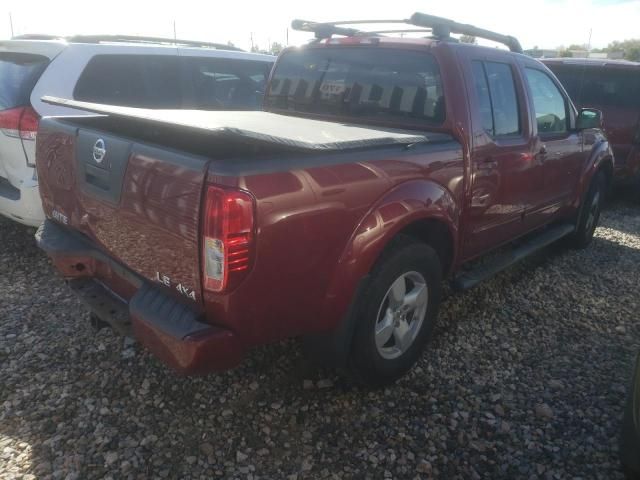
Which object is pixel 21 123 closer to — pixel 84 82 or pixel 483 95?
pixel 84 82

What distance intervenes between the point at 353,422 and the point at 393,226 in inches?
39.8

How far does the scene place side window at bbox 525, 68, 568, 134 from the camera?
3.96 meters

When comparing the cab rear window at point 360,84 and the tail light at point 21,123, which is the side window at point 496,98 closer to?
the cab rear window at point 360,84

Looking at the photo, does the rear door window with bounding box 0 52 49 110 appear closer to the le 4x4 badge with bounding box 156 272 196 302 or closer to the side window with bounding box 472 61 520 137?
the le 4x4 badge with bounding box 156 272 196 302

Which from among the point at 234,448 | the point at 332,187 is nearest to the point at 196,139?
the point at 332,187

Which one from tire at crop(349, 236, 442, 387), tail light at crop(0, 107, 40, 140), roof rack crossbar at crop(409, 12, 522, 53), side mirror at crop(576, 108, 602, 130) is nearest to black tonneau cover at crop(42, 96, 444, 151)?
tire at crop(349, 236, 442, 387)

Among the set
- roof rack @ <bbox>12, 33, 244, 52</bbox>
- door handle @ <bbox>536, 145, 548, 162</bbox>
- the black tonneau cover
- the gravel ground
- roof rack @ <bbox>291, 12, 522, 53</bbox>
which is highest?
roof rack @ <bbox>291, 12, 522, 53</bbox>

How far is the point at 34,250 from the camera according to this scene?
4.52 metres

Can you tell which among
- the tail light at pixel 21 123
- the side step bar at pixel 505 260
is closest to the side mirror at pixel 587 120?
the side step bar at pixel 505 260

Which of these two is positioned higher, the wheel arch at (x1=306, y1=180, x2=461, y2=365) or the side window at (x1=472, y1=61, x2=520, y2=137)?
the side window at (x1=472, y1=61, x2=520, y2=137)

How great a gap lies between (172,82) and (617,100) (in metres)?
6.17

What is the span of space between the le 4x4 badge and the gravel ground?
31.5 inches

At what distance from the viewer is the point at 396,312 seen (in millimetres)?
2836

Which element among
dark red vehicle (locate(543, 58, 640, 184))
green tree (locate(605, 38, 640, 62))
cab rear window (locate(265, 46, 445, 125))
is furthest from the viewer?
green tree (locate(605, 38, 640, 62))
